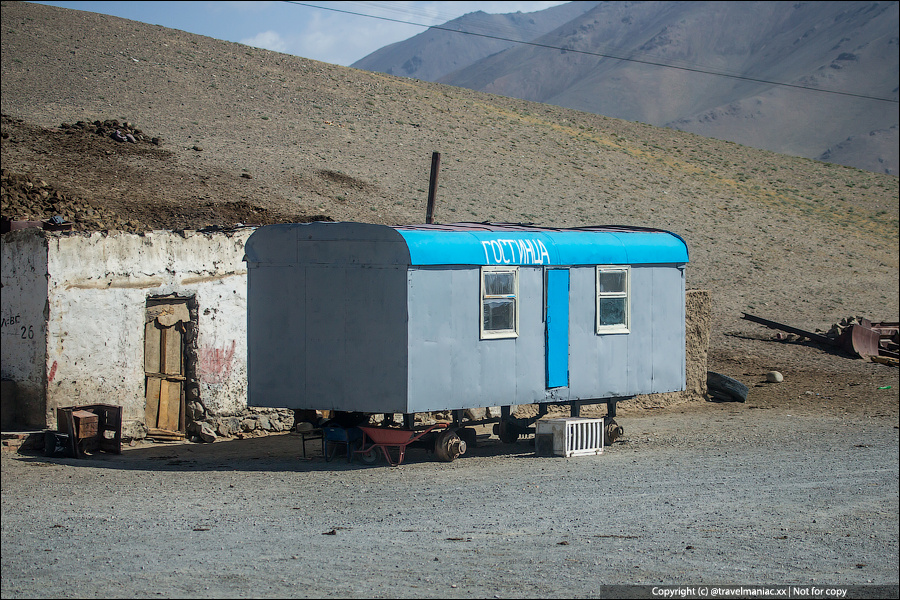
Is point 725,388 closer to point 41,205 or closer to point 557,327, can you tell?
point 557,327

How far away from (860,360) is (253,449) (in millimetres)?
14339

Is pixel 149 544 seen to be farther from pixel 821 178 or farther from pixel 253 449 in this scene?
pixel 821 178

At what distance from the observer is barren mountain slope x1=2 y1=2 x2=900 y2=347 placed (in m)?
28.9

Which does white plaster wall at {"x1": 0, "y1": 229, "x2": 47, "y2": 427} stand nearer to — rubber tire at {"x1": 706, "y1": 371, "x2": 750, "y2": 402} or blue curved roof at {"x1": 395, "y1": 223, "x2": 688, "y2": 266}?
blue curved roof at {"x1": 395, "y1": 223, "x2": 688, "y2": 266}

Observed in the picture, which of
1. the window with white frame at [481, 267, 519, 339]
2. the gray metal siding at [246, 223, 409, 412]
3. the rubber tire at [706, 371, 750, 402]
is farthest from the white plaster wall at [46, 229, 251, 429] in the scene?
the rubber tire at [706, 371, 750, 402]

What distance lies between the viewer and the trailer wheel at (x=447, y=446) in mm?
11516

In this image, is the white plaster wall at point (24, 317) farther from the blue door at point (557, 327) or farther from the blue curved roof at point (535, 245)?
the blue door at point (557, 327)

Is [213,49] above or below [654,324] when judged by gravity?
above

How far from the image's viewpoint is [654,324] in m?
13.4

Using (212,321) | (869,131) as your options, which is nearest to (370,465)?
(212,321)

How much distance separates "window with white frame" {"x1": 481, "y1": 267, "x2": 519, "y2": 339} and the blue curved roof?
16 cm

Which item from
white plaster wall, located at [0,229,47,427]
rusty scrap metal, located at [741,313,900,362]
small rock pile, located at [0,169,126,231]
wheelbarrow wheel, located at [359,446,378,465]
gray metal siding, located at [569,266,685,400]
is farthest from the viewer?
rusty scrap metal, located at [741,313,900,362]

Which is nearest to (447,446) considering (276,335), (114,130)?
(276,335)

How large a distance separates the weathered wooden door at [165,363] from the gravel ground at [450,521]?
816mm
